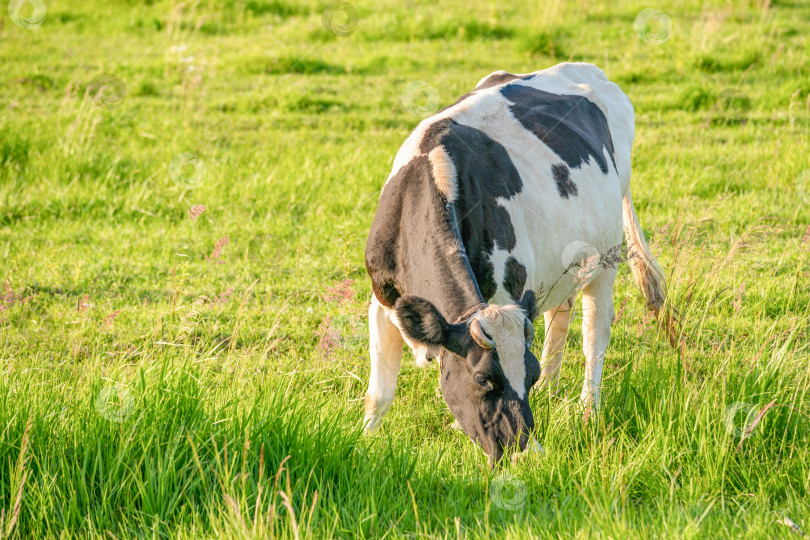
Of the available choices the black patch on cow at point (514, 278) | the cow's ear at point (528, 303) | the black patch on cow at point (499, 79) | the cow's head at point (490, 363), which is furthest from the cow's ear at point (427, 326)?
the black patch on cow at point (499, 79)

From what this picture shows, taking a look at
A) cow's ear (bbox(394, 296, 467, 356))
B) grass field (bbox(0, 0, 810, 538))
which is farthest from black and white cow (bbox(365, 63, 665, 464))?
grass field (bbox(0, 0, 810, 538))

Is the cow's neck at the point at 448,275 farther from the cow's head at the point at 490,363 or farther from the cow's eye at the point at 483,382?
the cow's eye at the point at 483,382

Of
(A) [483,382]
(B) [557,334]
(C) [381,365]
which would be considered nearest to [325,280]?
(B) [557,334]

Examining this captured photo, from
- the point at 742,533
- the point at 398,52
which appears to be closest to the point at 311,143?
the point at 398,52

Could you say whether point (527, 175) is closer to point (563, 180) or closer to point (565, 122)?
point (563, 180)

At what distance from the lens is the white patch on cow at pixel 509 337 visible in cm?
319

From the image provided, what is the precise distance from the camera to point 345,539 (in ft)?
9.32

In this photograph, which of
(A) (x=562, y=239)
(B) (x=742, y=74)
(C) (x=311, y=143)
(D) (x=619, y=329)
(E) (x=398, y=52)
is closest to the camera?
(A) (x=562, y=239)

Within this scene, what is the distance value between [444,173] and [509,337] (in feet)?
3.00

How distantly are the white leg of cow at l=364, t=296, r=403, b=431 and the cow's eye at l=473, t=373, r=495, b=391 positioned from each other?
86 centimetres

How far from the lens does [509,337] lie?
3.21 meters

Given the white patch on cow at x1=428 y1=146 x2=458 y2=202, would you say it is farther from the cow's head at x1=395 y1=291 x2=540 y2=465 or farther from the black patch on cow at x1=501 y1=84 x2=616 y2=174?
the black patch on cow at x1=501 y1=84 x2=616 y2=174

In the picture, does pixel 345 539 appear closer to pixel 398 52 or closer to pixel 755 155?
pixel 755 155

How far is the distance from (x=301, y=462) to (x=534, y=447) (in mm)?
946
